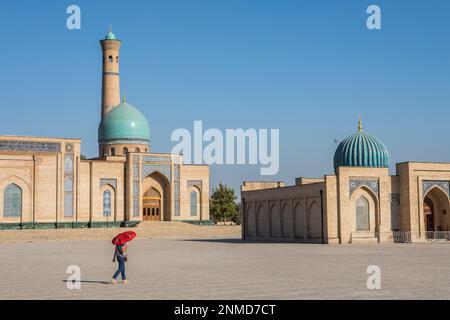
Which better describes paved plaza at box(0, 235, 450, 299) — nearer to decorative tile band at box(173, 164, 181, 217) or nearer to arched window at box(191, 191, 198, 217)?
decorative tile band at box(173, 164, 181, 217)

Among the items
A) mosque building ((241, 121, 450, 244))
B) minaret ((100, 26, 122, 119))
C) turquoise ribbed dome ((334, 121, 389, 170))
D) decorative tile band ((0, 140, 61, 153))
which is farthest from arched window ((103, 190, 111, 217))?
turquoise ribbed dome ((334, 121, 389, 170))

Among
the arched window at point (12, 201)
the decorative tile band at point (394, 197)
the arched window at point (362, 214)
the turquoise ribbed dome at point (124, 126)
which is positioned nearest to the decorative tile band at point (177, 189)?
the turquoise ribbed dome at point (124, 126)

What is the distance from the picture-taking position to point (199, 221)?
54875mm

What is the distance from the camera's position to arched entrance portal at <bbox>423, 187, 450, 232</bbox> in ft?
124

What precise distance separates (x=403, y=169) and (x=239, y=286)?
969 inches

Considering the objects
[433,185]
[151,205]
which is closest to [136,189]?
[151,205]

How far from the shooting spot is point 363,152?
127 feet

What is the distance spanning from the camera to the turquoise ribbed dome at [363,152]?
3853 centimetres

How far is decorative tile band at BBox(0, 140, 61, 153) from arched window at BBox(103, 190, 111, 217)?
505cm

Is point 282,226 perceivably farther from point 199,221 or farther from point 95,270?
point 95,270

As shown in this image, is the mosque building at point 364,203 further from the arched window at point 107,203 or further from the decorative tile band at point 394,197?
the arched window at point 107,203

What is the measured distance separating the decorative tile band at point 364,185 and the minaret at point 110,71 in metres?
30.9

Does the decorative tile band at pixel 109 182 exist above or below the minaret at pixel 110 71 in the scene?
below

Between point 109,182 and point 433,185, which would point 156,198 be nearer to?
point 109,182
